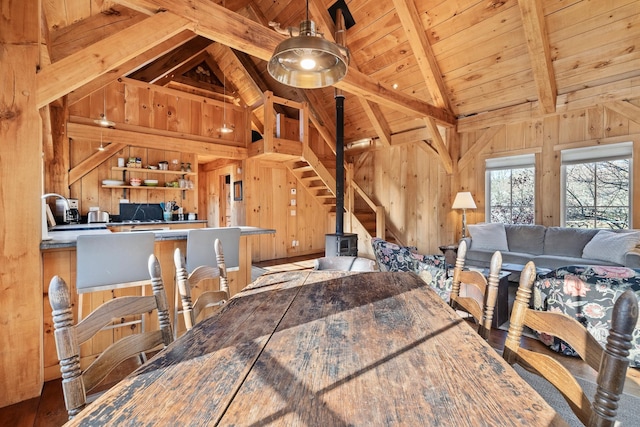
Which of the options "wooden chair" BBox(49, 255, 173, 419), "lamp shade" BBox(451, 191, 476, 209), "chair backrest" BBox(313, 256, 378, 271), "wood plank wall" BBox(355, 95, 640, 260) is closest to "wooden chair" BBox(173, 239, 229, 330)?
"wooden chair" BBox(49, 255, 173, 419)

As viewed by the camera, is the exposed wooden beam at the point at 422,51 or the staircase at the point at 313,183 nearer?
the exposed wooden beam at the point at 422,51

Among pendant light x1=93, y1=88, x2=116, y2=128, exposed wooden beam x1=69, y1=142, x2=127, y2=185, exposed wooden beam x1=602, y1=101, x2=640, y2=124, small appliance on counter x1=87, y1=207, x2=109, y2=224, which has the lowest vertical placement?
small appliance on counter x1=87, y1=207, x2=109, y2=224

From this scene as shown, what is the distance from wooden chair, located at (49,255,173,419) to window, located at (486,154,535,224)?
5.57 m

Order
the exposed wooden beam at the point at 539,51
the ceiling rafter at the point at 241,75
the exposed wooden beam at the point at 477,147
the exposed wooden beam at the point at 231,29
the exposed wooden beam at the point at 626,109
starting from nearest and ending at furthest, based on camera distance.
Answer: the exposed wooden beam at the point at 231,29 → the exposed wooden beam at the point at 539,51 → the exposed wooden beam at the point at 626,109 → the exposed wooden beam at the point at 477,147 → the ceiling rafter at the point at 241,75

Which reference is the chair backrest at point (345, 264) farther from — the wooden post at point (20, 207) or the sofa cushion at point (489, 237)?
the sofa cushion at point (489, 237)

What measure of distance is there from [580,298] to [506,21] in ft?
12.4

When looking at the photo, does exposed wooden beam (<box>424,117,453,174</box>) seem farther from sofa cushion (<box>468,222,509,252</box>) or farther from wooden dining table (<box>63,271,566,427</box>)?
wooden dining table (<box>63,271,566,427</box>)

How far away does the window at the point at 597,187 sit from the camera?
→ 4.19m

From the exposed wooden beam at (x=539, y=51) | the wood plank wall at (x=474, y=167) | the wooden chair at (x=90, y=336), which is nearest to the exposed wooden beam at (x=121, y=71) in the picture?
the exposed wooden beam at (x=539, y=51)

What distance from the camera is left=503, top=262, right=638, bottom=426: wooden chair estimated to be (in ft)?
2.32

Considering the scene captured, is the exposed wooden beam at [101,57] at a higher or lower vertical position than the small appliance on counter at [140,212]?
higher

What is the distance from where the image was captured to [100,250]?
218 cm

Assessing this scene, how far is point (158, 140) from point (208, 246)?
3797 mm

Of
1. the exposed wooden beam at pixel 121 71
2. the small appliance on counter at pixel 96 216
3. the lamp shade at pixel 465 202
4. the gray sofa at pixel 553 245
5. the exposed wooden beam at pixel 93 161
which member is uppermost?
the exposed wooden beam at pixel 121 71
